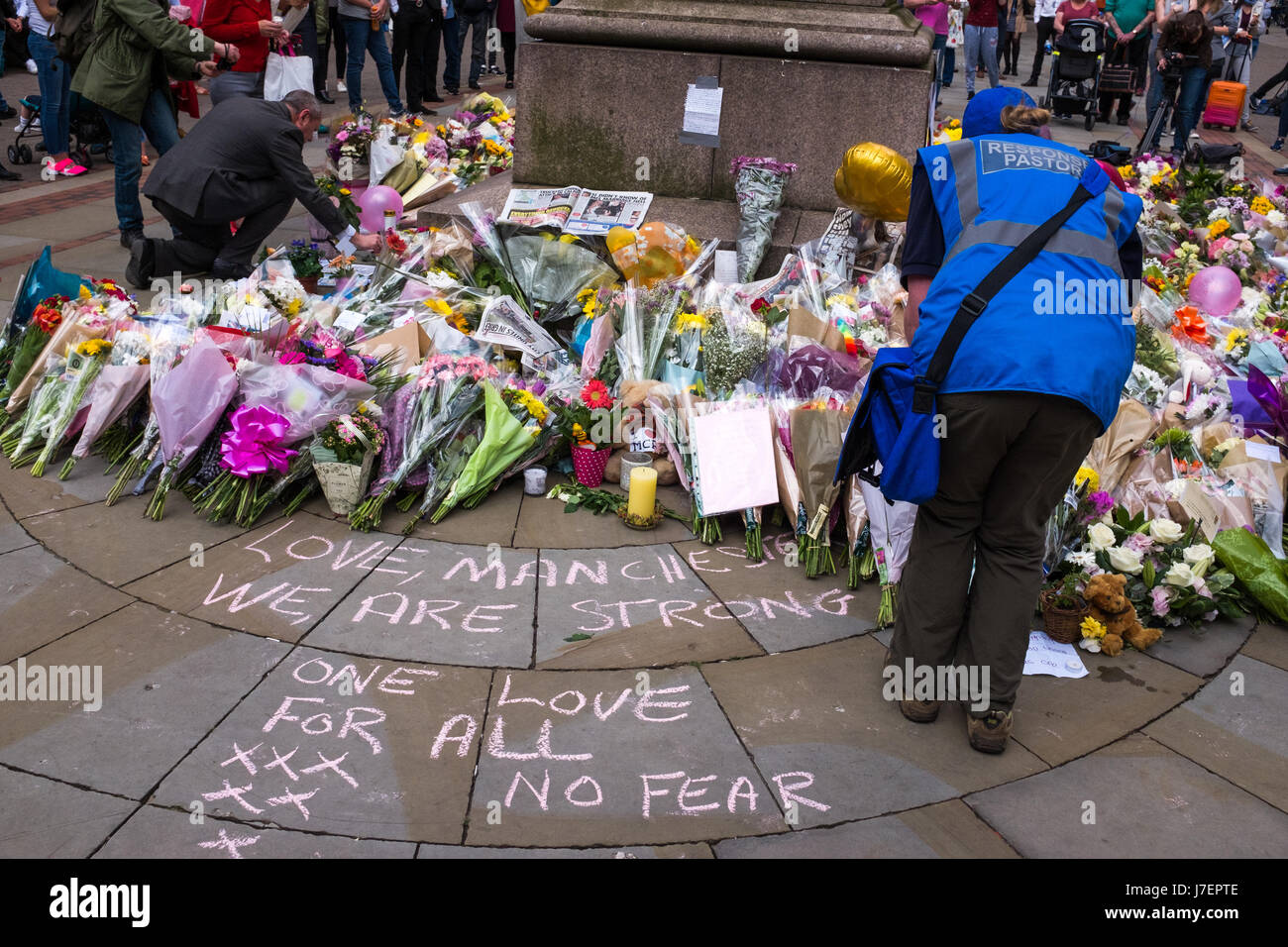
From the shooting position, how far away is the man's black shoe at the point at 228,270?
6.48 m

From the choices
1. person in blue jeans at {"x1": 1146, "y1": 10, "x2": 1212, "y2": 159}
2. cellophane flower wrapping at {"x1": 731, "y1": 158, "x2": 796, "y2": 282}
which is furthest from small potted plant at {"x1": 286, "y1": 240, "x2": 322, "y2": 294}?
person in blue jeans at {"x1": 1146, "y1": 10, "x2": 1212, "y2": 159}

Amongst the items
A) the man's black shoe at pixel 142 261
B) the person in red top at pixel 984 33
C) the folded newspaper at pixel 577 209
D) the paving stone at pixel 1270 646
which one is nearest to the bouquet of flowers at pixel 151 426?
the man's black shoe at pixel 142 261

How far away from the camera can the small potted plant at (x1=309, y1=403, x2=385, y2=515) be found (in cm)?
436

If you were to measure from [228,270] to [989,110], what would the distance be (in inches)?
186

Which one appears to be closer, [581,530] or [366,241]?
[581,530]

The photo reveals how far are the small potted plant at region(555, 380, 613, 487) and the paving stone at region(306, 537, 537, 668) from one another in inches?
25.7

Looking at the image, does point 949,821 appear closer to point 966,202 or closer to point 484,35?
point 966,202

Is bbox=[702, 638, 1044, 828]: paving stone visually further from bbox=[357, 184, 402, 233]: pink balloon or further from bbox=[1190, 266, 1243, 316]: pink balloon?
bbox=[357, 184, 402, 233]: pink balloon

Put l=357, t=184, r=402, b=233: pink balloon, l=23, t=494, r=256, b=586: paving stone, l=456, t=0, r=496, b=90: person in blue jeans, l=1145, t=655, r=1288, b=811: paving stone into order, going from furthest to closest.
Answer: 1. l=456, t=0, r=496, b=90: person in blue jeans
2. l=357, t=184, r=402, b=233: pink balloon
3. l=23, t=494, r=256, b=586: paving stone
4. l=1145, t=655, r=1288, b=811: paving stone

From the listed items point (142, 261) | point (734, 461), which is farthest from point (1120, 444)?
point (142, 261)

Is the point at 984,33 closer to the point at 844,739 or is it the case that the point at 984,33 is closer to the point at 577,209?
the point at 577,209

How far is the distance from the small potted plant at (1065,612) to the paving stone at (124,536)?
3073 mm

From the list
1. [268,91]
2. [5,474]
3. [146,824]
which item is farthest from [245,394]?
[268,91]

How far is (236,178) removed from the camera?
20.4ft
